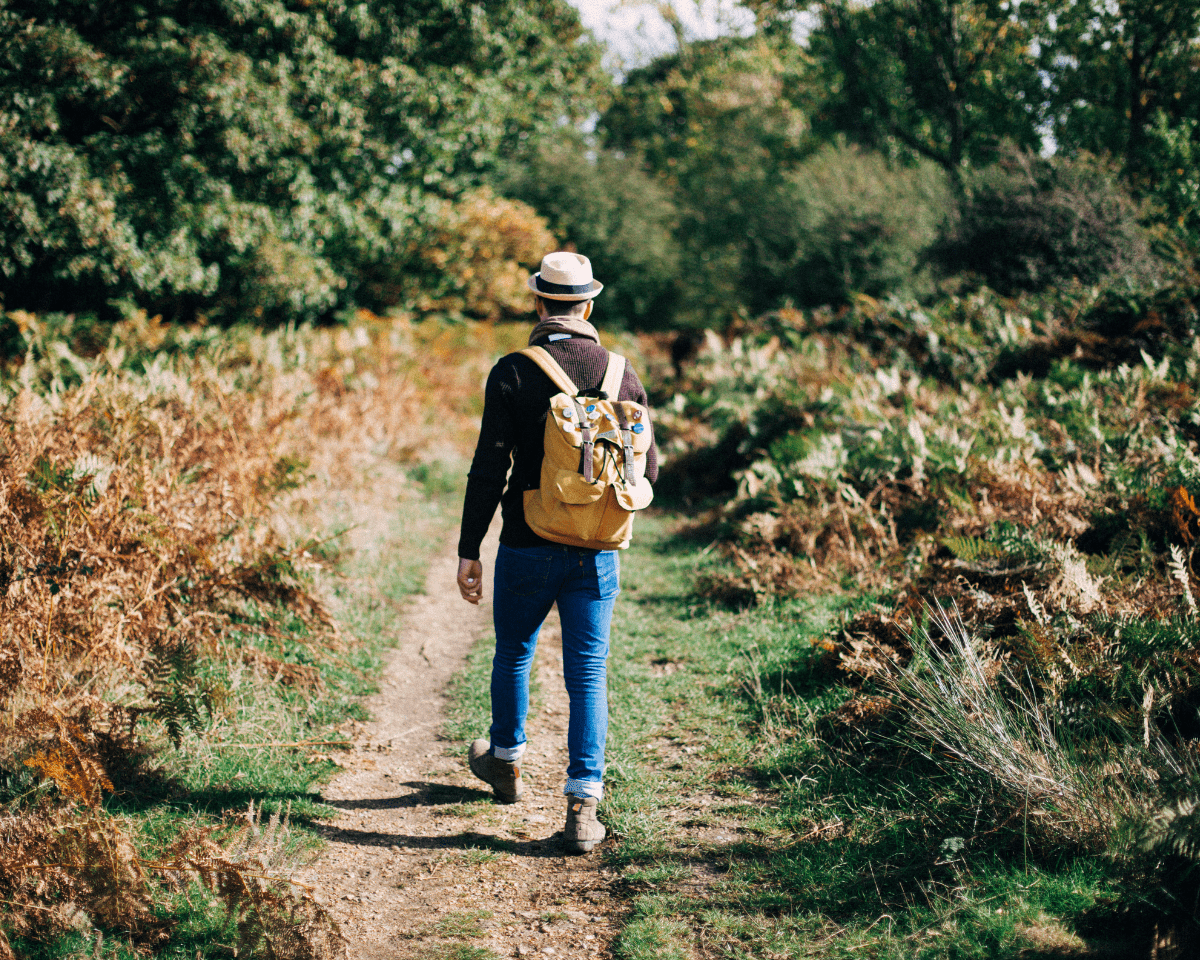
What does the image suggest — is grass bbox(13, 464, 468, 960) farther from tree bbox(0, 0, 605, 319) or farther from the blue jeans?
tree bbox(0, 0, 605, 319)

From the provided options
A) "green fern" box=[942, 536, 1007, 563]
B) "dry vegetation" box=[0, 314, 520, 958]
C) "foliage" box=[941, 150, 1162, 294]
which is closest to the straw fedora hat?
"dry vegetation" box=[0, 314, 520, 958]

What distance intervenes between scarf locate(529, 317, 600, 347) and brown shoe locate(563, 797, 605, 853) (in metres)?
1.77

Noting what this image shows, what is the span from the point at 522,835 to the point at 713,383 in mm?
8766

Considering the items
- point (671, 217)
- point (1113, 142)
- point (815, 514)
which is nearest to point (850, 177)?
point (1113, 142)

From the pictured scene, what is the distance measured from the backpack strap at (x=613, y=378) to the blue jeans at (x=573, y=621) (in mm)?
597

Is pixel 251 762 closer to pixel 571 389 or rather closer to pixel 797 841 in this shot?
pixel 571 389

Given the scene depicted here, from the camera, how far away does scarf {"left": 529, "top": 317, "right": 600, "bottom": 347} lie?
3281 millimetres

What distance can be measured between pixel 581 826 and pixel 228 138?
9.63m

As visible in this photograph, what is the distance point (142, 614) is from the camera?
14.2ft

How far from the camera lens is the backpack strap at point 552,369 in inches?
125

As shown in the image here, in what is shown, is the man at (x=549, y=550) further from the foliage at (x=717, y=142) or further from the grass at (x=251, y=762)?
the foliage at (x=717, y=142)

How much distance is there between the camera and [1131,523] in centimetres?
477

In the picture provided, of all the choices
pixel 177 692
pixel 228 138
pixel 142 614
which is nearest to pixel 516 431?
pixel 177 692

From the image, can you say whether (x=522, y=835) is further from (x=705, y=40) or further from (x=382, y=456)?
(x=705, y=40)
